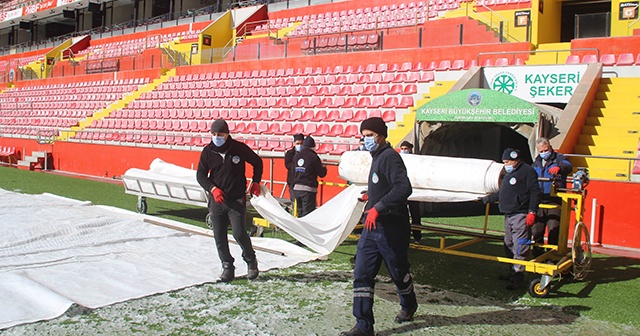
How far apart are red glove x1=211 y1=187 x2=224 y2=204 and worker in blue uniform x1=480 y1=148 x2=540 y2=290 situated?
9.77ft

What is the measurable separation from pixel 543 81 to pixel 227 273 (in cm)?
949

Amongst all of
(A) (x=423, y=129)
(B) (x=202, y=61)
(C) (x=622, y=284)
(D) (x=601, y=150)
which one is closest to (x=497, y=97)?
(A) (x=423, y=129)

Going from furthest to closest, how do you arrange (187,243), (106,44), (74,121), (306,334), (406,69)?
1. (106,44)
2. (74,121)
3. (406,69)
4. (187,243)
5. (306,334)

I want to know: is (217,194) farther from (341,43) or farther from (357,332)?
(341,43)

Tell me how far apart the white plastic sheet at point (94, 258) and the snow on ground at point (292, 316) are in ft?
1.12

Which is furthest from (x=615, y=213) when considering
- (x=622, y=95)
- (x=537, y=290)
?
(x=622, y=95)

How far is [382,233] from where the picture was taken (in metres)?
5.27

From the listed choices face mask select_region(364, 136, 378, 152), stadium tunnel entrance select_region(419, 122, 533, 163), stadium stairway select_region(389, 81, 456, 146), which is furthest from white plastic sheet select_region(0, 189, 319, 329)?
stadium stairway select_region(389, 81, 456, 146)

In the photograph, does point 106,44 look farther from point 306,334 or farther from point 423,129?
point 306,334

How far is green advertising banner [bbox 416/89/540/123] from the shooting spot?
1039cm

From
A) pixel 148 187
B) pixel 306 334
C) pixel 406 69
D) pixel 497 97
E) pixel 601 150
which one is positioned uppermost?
pixel 406 69

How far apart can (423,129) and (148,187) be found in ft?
17.5

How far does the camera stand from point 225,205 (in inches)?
266

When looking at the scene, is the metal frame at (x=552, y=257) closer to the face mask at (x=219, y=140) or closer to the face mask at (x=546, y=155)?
the face mask at (x=546, y=155)
